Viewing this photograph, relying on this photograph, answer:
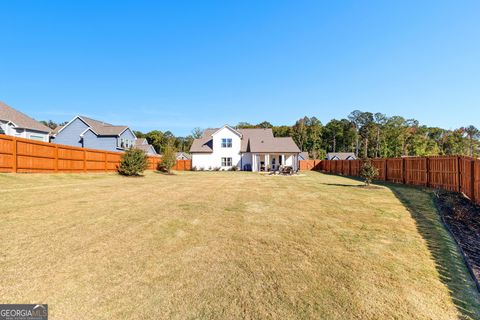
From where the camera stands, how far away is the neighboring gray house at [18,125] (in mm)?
21219

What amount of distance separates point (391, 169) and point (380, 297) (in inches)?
679

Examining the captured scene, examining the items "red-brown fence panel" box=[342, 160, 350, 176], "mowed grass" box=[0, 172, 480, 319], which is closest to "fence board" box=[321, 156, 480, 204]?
"mowed grass" box=[0, 172, 480, 319]

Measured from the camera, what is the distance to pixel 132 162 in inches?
766

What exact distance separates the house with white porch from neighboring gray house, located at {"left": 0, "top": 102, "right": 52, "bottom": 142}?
58.4ft

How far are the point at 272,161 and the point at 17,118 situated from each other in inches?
1131

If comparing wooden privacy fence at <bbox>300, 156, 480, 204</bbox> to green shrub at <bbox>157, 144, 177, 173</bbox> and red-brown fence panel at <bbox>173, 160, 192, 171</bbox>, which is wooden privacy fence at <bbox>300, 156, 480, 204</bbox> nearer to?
green shrub at <bbox>157, 144, 177, 173</bbox>

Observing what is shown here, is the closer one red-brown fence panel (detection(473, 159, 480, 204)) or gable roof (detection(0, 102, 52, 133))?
red-brown fence panel (detection(473, 159, 480, 204))

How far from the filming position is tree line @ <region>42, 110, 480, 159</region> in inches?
2657

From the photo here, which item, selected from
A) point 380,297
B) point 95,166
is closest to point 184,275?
point 380,297

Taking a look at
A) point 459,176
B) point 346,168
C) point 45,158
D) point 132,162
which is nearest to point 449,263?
point 459,176

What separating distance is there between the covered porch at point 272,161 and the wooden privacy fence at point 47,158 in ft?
59.6

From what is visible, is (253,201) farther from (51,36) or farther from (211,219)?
(51,36)

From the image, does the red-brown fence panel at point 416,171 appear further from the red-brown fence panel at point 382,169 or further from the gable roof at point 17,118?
the gable roof at point 17,118

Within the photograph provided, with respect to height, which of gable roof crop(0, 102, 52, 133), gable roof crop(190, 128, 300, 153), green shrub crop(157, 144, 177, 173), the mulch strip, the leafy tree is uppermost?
the leafy tree
